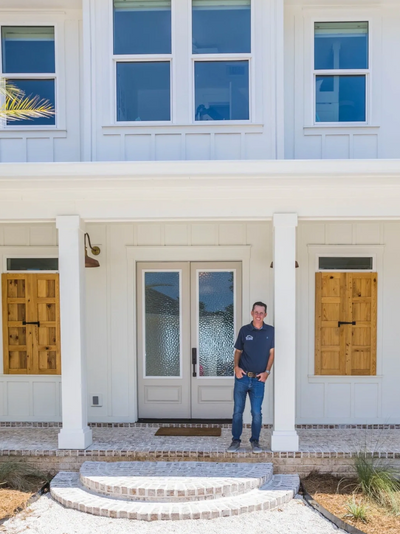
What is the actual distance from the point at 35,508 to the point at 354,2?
7.10 meters

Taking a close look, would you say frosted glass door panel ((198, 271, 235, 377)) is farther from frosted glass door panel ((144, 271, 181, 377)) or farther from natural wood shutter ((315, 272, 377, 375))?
natural wood shutter ((315, 272, 377, 375))

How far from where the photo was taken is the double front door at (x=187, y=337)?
278 inches

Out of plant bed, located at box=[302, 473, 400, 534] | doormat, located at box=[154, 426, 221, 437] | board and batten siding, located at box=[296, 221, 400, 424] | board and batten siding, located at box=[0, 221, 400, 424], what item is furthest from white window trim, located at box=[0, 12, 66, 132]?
plant bed, located at box=[302, 473, 400, 534]

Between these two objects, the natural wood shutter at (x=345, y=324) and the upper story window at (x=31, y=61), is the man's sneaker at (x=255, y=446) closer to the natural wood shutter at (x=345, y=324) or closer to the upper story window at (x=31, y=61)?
the natural wood shutter at (x=345, y=324)

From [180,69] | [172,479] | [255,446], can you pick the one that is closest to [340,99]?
[180,69]

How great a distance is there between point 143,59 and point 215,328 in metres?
3.70

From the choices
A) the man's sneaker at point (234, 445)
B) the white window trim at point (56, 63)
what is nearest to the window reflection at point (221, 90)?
the white window trim at point (56, 63)

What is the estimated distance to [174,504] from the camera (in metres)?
4.82

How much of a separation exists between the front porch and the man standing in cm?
25

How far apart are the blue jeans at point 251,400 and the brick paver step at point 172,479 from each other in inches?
14.3

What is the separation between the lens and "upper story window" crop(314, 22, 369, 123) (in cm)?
681

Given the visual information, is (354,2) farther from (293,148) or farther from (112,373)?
(112,373)

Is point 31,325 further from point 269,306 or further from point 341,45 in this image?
point 341,45

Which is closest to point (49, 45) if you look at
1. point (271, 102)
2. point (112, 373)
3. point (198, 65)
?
point (198, 65)
